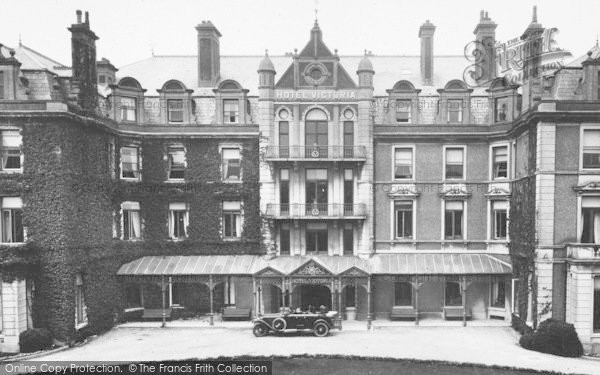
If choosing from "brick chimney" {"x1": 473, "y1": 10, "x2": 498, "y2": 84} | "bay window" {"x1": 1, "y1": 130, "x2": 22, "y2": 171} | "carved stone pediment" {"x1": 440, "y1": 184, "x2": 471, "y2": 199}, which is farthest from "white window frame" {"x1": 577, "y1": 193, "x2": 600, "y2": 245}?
"bay window" {"x1": 1, "y1": 130, "x2": 22, "y2": 171}

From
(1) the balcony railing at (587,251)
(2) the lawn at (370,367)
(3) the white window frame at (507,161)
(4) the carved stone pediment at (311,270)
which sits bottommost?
(2) the lawn at (370,367)

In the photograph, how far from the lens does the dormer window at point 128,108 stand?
85.5 ft

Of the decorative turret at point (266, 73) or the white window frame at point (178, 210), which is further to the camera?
the white window frame at point (178, 210)

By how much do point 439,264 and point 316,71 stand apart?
1314cm

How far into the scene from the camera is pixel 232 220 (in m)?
26.4

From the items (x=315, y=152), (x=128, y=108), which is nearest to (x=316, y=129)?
(x=315, y=152)

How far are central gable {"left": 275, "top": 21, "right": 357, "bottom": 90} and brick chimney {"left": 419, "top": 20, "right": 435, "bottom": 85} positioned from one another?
5.82 m

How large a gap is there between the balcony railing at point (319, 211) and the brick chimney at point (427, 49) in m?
9.69

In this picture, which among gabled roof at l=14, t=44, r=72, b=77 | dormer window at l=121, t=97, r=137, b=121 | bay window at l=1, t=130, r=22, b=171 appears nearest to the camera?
bay window at l=1, t=130, r=22, b=171

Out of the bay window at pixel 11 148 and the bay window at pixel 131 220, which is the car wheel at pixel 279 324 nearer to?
the bay window at pixel 131 220

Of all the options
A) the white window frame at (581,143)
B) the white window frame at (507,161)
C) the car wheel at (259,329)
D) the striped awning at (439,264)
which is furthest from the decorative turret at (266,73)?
the white window frame at (581,143)

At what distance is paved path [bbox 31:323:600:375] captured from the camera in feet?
60.6

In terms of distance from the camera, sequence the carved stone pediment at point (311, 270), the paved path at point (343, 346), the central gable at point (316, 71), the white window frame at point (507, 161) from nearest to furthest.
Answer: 1. the paved path at point (343, 346)
2. the carved stone pediment at point (311, 270)
3. the white window frame at point (507, 161)
4. the central gable at point (316, 71)

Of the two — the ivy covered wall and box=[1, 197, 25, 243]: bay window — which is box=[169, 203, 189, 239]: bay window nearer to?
the ivy covered wall
